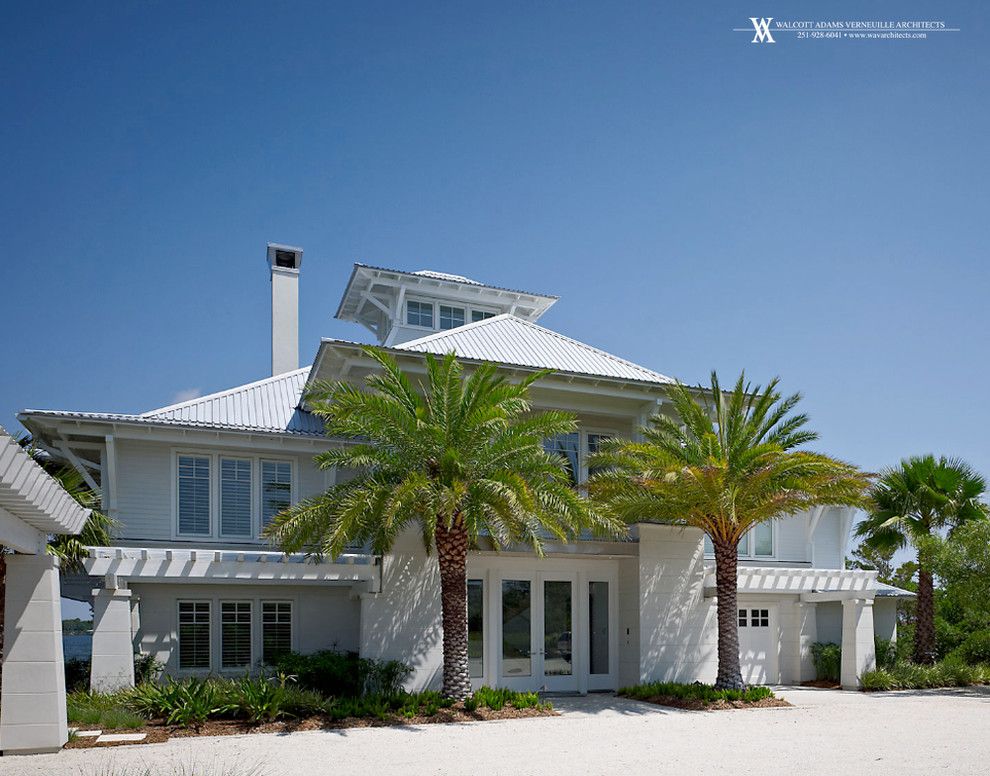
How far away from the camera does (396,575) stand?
64.6ft

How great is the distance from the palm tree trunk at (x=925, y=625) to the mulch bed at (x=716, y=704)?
7374mm

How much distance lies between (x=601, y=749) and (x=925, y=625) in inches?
577

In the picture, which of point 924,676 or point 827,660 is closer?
point 924,676

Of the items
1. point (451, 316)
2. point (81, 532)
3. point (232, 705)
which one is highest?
point (451, 316)

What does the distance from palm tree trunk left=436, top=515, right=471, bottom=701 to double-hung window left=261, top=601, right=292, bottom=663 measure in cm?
489

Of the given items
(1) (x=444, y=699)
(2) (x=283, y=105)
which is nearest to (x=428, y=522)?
(1) (x=444, y=699)

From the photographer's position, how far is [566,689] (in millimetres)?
21328

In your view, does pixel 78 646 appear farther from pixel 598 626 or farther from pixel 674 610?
pixel 674 610

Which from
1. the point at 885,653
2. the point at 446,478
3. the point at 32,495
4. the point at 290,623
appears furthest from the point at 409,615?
the point at 885,653

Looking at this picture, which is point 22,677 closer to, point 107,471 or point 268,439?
point 107,471

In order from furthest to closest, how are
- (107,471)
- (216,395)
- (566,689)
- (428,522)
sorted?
(216,395) < (566,689) < (107,471) < (428,522)

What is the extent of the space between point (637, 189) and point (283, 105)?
7.26 metres

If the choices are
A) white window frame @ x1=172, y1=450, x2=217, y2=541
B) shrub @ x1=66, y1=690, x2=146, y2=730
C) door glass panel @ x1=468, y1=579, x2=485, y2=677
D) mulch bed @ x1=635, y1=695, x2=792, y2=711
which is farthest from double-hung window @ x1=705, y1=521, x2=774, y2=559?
Answer: shrub @ x1=66, y1=690, x2=146, y2=730

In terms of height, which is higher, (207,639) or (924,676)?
(207,639)
